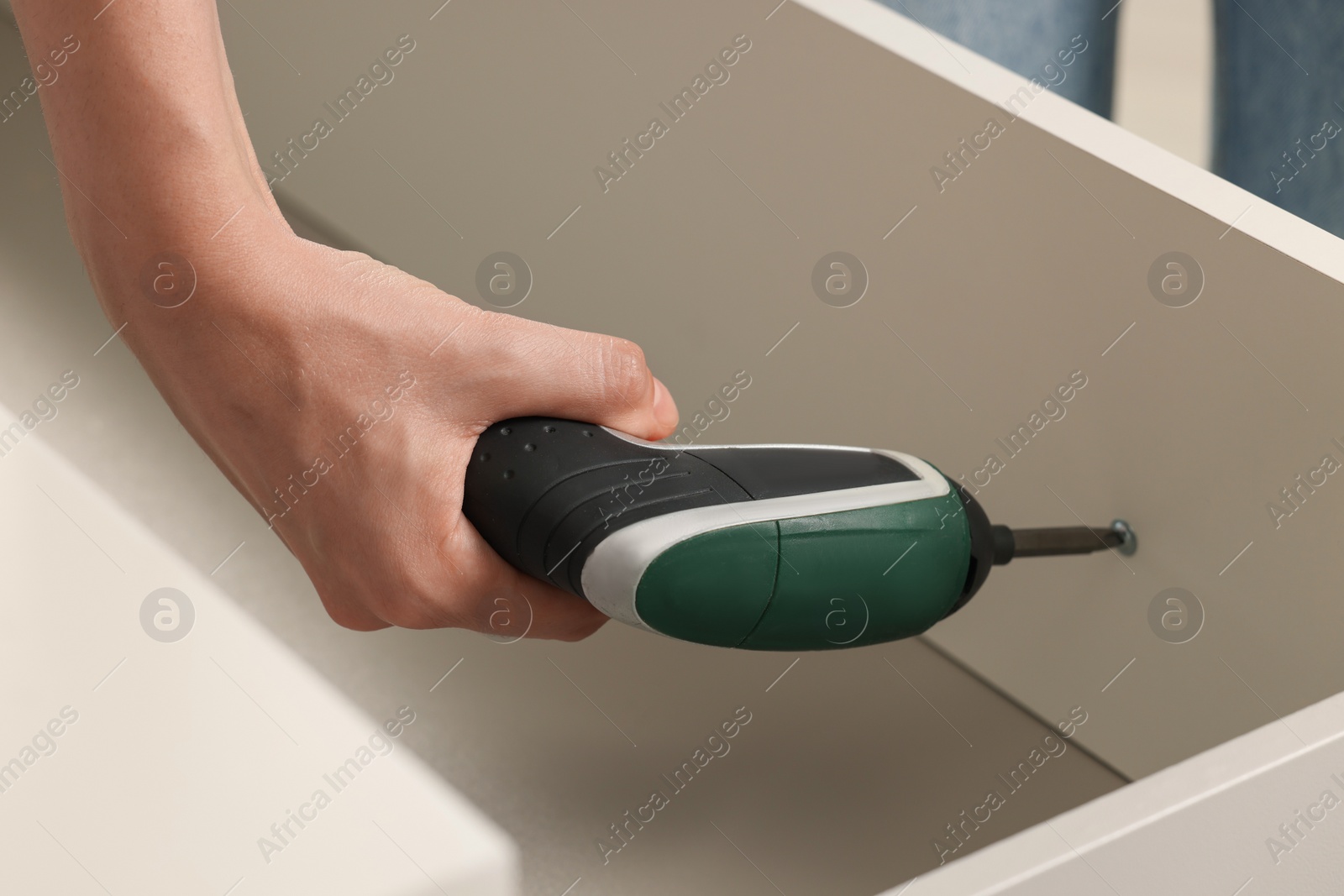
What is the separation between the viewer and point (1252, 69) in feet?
4.01

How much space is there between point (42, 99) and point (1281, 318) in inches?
22.7

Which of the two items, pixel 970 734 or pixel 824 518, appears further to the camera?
pixel 970 734

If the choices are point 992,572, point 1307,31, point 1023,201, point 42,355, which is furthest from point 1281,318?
point 42,355

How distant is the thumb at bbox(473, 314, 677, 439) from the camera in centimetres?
46

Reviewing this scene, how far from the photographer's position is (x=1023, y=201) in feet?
1.99

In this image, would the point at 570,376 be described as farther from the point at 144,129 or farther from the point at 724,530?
the point at 144,129

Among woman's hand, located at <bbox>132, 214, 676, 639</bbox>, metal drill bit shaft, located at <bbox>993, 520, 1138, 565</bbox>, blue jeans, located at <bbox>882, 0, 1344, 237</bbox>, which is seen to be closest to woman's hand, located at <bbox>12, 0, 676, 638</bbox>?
woman's hand, located at <bbox>132, 214, 676, 639</bbox>

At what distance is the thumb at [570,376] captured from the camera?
457mm

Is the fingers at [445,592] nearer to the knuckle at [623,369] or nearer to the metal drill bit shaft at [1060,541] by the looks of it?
the knuckle at [623,369]

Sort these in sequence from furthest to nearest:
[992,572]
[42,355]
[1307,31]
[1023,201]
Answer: [1307,31], [42,355], [992,572], [1023,201]

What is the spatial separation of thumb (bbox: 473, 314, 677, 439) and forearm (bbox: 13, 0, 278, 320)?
119 mm

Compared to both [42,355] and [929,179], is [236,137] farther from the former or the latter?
[42,355]

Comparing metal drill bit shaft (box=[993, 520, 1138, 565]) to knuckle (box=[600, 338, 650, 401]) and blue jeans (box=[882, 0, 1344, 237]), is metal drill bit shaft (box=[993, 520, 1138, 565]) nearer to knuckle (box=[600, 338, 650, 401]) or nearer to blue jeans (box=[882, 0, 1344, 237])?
knuckle (box=[600, 338, 650, 401])

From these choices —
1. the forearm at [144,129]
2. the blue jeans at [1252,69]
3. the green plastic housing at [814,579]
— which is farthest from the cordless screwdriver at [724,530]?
the blue jeans at [1252,69]
